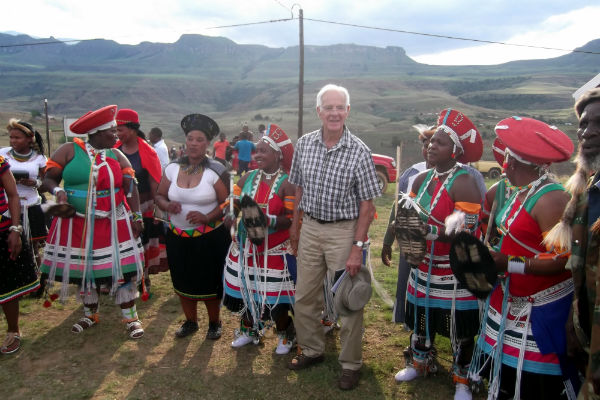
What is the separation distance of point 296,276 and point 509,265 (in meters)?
1.91

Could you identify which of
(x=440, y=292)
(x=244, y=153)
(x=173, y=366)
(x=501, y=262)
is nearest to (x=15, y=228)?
(x=173, y=366)

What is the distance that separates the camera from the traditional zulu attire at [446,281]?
10.8ft

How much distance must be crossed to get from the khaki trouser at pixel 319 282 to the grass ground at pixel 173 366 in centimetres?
29

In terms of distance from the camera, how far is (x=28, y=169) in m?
5.13

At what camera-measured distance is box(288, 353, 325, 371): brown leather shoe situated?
12.5 ft

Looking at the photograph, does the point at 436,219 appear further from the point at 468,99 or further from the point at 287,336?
the point at 468,99

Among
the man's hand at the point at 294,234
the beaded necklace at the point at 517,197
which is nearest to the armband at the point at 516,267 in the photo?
the beaded necklace at the point at 517,197

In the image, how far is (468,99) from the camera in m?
83.6

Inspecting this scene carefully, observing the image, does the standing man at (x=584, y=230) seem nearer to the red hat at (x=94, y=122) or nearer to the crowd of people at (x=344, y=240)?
the crowd of people at (x=344, y=240)

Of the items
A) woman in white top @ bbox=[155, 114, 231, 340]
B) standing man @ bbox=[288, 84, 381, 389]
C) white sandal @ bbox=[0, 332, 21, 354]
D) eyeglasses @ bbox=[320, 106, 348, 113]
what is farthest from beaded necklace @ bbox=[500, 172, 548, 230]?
white sandal @ bbox=[0, 332, 21, 354]

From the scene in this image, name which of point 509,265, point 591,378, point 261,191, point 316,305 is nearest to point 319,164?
point 261,191

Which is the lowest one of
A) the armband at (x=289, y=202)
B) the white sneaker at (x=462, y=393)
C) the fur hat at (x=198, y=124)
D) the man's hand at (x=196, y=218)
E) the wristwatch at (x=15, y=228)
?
the white sneaker at (x=462, y=393)

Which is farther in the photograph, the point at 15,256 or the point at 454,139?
the point at 15,256

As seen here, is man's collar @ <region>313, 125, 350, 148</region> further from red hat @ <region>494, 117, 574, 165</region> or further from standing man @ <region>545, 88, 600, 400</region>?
standing man @ <region>545, 88, 600, 400</region>
